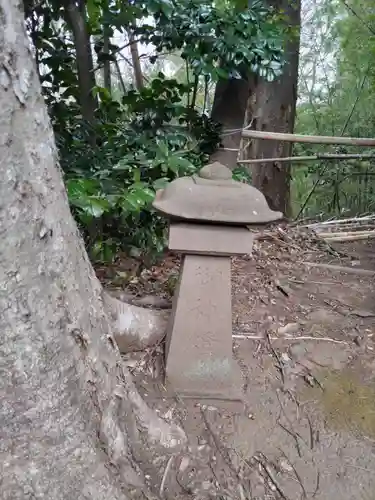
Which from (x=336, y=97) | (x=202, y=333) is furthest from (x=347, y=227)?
(x=336, y=97)

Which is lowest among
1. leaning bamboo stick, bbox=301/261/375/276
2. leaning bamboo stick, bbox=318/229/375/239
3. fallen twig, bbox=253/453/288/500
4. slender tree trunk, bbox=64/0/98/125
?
fallen twig, bbox=253/453/288/500

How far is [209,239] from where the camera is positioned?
171 centimetres

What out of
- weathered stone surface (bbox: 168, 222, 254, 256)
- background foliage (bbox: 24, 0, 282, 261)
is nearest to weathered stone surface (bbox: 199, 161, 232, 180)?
weathered stone surface (bbox: 168, 222, 254, 256)

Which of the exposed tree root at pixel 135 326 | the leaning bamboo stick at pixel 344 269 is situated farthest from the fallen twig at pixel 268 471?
the leaning bamboo stick at pixel 344 269

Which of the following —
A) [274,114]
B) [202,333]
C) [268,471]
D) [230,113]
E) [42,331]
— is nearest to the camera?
[42,331]

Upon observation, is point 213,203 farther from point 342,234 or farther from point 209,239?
point 342,234

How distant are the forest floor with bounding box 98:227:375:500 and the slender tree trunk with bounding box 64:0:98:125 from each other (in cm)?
95

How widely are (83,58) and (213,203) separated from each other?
1.21 meters

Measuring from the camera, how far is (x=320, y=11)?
6574 mm

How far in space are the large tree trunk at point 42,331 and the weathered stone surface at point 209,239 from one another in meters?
0.42

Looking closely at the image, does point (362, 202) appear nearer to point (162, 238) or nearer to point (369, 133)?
point (369, 133)

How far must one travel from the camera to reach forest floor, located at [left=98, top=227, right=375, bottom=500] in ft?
5.17

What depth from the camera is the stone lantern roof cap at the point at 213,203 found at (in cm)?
163

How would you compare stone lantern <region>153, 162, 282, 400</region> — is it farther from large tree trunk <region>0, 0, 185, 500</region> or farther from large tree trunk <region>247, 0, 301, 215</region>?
large tree trunk <region>247, 0, 301, 215</region>
